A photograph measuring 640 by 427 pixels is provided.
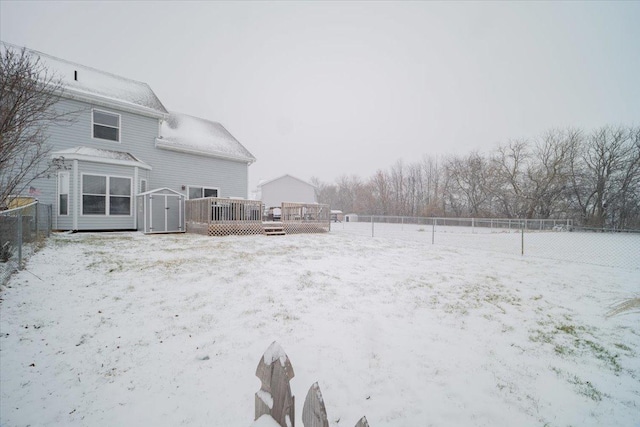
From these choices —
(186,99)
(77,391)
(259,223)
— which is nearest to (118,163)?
(259,223)

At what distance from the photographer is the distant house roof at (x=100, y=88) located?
437 inches

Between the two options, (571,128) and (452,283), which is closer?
(452,283)

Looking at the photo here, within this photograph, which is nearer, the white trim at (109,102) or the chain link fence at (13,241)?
the chain link fence at (13,241)

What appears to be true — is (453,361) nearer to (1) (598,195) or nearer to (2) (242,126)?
(1) (598,195)

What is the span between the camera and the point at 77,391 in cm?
234

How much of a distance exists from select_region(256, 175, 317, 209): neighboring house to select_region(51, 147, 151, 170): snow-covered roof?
15943mm

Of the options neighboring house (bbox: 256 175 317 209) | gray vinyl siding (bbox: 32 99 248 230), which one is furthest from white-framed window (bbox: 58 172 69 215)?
neighboring house (bbox: 256 175 317 209)

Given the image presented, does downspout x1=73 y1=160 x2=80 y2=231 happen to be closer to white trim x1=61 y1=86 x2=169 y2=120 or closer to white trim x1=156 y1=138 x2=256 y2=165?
white trim x1=61 y1=86 x2=169 y2=120

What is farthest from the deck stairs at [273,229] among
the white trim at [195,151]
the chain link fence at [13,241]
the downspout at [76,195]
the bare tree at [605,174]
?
the bare tree at [605,174]

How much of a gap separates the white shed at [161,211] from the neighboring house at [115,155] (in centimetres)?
58

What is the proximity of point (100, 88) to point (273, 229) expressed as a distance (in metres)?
10.2

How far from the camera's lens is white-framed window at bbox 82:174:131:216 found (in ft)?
34.8

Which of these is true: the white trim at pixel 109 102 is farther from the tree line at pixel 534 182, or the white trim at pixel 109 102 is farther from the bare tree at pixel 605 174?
the bare tree at pixel 605 174

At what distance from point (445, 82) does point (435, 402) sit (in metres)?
213
